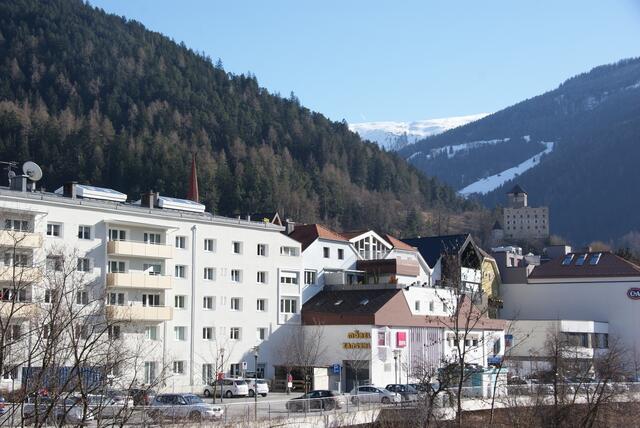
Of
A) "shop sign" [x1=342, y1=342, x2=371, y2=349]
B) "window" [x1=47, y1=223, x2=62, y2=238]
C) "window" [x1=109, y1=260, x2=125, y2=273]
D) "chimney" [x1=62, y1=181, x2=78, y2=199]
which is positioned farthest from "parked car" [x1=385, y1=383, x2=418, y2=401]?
"chimney" [x1=62, y1=181, x2=78, y2=199]

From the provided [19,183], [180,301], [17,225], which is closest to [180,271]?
[180,301]

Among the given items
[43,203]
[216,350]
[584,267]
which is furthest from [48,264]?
[584,267]

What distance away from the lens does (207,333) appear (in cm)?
7744

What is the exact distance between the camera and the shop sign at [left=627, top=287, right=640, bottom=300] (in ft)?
347

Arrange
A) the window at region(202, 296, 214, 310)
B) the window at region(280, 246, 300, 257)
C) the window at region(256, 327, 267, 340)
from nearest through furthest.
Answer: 1. the window at region(202, 296, 214, 310)
2. the window at region(256, 327, 267, 340)
3. the window at region(280, 246, 300, 257)

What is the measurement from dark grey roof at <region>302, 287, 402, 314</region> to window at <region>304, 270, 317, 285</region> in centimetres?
135

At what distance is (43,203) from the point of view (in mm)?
67312

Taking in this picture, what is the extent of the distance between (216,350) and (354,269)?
20.4 m

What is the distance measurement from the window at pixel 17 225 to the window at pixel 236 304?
19.3 m

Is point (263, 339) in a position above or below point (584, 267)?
below

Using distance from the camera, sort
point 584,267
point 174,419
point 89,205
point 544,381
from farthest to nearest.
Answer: point 584,267, point 89,205, point 544,381, point 174,419

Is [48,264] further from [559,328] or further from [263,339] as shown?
[559,328]

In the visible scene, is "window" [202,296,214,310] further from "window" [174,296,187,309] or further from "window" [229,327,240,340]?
"window" [229,327,240,340]

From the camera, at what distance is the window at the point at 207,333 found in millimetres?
77056
